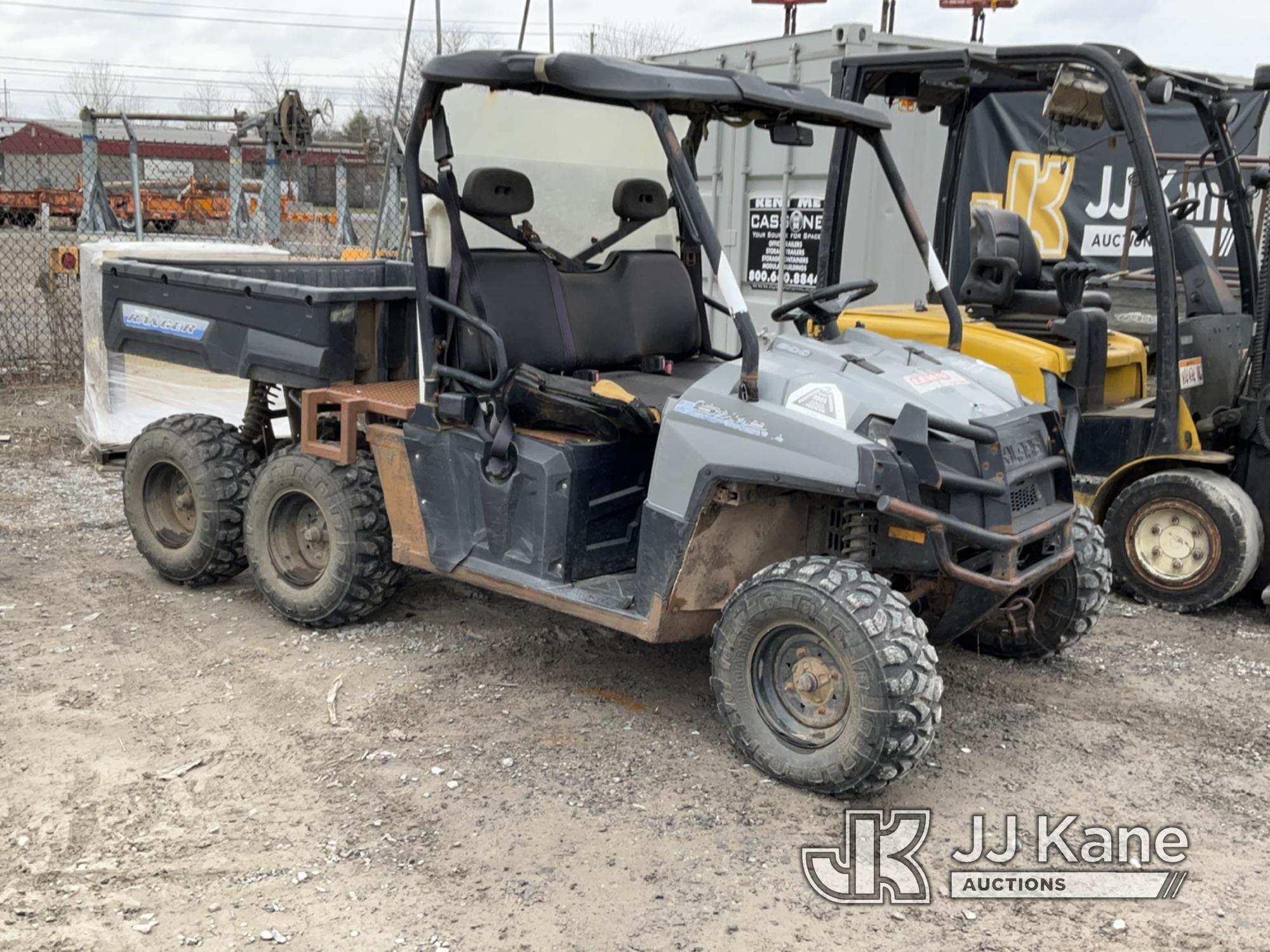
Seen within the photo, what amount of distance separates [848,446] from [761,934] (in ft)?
4.67

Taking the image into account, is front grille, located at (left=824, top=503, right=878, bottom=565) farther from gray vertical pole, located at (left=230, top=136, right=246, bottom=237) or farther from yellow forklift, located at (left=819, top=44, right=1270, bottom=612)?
gray vertical pole, located at (left=230, top=136, right=246, bottom=237)

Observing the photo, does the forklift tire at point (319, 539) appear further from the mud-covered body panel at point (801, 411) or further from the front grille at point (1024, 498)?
the front grille at point (1024, 498)

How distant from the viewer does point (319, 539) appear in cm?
560

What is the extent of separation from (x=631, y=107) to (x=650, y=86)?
0.40 metres

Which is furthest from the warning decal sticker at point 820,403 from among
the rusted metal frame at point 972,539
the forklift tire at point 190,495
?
the forklift tire at point 190,495

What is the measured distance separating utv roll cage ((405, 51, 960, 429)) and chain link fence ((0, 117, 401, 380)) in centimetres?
344

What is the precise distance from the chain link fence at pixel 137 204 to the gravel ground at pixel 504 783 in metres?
3.94

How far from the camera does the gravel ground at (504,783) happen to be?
339cm

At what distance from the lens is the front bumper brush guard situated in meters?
3.93

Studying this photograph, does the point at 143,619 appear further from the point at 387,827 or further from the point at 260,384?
the point at 387,827

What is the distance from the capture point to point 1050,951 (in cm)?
330

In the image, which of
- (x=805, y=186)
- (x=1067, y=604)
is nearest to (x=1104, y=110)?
(x=1067, y=604)

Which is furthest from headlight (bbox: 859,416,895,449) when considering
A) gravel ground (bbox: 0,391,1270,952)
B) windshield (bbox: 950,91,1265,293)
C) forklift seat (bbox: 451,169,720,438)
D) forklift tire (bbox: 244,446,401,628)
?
windshield (bbox: 950,91,1265,293)

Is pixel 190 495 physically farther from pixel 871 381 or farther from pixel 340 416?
pixel 871 381
